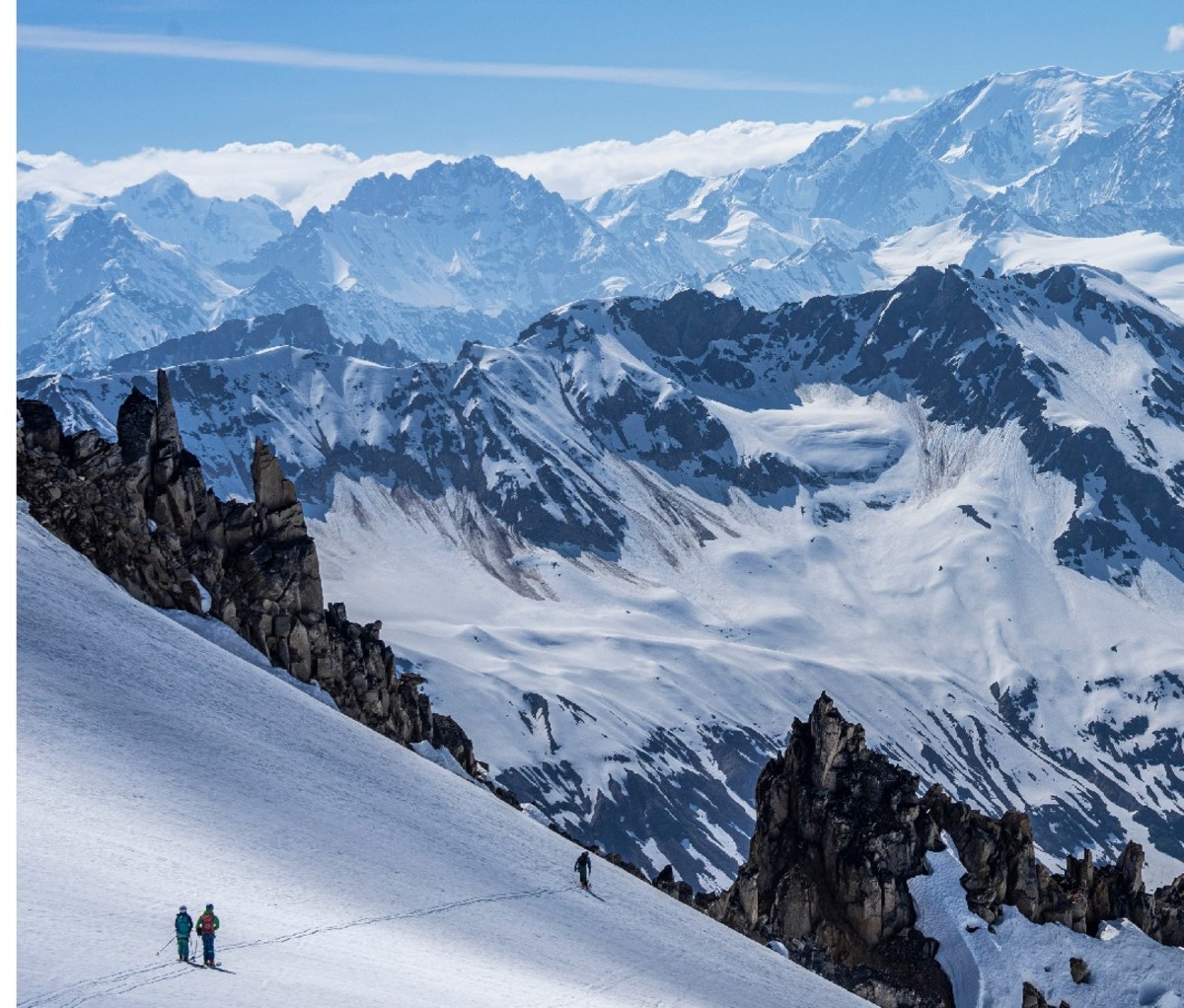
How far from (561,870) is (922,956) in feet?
106

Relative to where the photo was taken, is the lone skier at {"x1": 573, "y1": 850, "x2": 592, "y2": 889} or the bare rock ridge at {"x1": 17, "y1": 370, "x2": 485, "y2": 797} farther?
the bare rock ridge at {"x1": 17, "y1": 370, "x2": 485, "y2": 797}

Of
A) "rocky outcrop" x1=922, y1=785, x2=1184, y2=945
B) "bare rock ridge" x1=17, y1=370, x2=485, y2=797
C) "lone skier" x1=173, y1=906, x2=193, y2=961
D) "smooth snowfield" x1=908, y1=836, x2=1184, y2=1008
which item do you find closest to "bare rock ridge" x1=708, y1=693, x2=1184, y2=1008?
"rocky outcrop" x1=922, y1=785, x2=1184, y2=945

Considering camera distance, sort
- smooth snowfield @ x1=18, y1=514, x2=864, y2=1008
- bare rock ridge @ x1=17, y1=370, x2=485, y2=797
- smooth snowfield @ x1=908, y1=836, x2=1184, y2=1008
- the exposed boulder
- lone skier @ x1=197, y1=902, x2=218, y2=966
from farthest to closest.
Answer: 1. the exposed boulder
2. smooth snowfield @ x1=908, y1=836, x2=1184, y2=1008
3. bare rock ridge @ x1=17, y1=370, x2=485, y2=797
4. smooth snowfield @ x1=18, y1=514, x2=864, y2=1008
5. lone skier @ x1=197, y1=902, x2=218, y2=966

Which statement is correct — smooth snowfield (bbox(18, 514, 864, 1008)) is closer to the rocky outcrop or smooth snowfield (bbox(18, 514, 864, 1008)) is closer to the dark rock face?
the dark rock face

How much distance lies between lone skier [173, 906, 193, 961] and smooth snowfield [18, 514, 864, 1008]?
38 cm

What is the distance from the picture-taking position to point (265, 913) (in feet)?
150

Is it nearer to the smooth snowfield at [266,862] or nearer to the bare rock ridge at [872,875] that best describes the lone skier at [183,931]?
the smooth snowfield at [266,862]

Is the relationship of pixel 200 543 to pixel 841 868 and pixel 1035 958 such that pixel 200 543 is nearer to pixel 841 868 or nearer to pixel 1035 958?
pixel 841 868

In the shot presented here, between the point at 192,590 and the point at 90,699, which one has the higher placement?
the point at 192,590

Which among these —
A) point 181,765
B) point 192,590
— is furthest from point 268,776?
point 192,590

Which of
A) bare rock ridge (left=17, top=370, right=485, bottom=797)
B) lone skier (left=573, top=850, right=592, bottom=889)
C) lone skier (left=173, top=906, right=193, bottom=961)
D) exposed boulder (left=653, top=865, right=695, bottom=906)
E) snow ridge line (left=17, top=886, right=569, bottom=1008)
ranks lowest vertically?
snow ridge line (left=17, top=886, right=569, bottom=1008)

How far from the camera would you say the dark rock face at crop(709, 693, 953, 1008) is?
87.6 m

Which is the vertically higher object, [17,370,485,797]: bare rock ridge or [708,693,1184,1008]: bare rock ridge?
[17,370,485,797]: bare rock ridge
